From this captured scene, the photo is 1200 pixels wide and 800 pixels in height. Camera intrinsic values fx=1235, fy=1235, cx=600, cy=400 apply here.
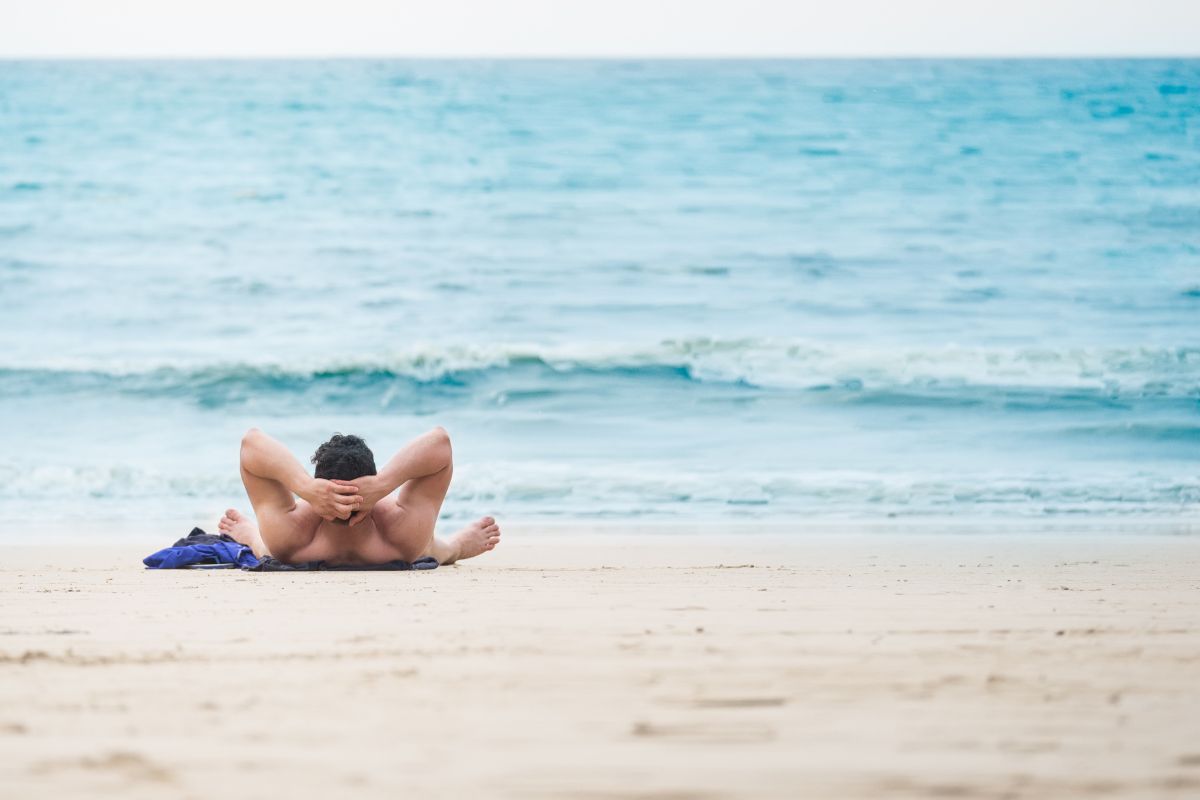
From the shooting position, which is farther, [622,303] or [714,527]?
[622,303]

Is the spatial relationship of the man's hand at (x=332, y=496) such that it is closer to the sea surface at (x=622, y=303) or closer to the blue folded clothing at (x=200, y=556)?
the blue folded clothing at (x=200, y=556)

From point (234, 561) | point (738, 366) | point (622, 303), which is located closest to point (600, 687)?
point (234, 561)

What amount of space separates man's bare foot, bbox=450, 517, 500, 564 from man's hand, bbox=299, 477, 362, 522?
0.71 meters

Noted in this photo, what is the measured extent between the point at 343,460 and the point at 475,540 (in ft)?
2.96

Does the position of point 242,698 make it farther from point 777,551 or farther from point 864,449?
point 864,449

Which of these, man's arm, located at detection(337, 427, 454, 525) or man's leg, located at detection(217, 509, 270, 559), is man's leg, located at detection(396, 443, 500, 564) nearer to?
man's arm, located at detection(337, 427, 454, 525)

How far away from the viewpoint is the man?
482 cm

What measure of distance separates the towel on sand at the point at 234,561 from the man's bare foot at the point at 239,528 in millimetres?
38

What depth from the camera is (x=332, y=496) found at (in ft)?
15.7

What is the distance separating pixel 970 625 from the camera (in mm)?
3684

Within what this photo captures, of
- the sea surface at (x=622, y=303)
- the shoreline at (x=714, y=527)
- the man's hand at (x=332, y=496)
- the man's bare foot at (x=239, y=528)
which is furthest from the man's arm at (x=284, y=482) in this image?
the sea surface at (x=622, y=303)

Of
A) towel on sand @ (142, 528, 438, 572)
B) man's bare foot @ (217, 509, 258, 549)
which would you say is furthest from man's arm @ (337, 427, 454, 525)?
man's bare foot @ (217, 509, 258, 549)

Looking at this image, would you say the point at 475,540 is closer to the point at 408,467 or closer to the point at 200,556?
the point at 408,467

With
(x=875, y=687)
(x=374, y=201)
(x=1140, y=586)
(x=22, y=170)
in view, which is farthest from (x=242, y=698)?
(x=22, y=170)
